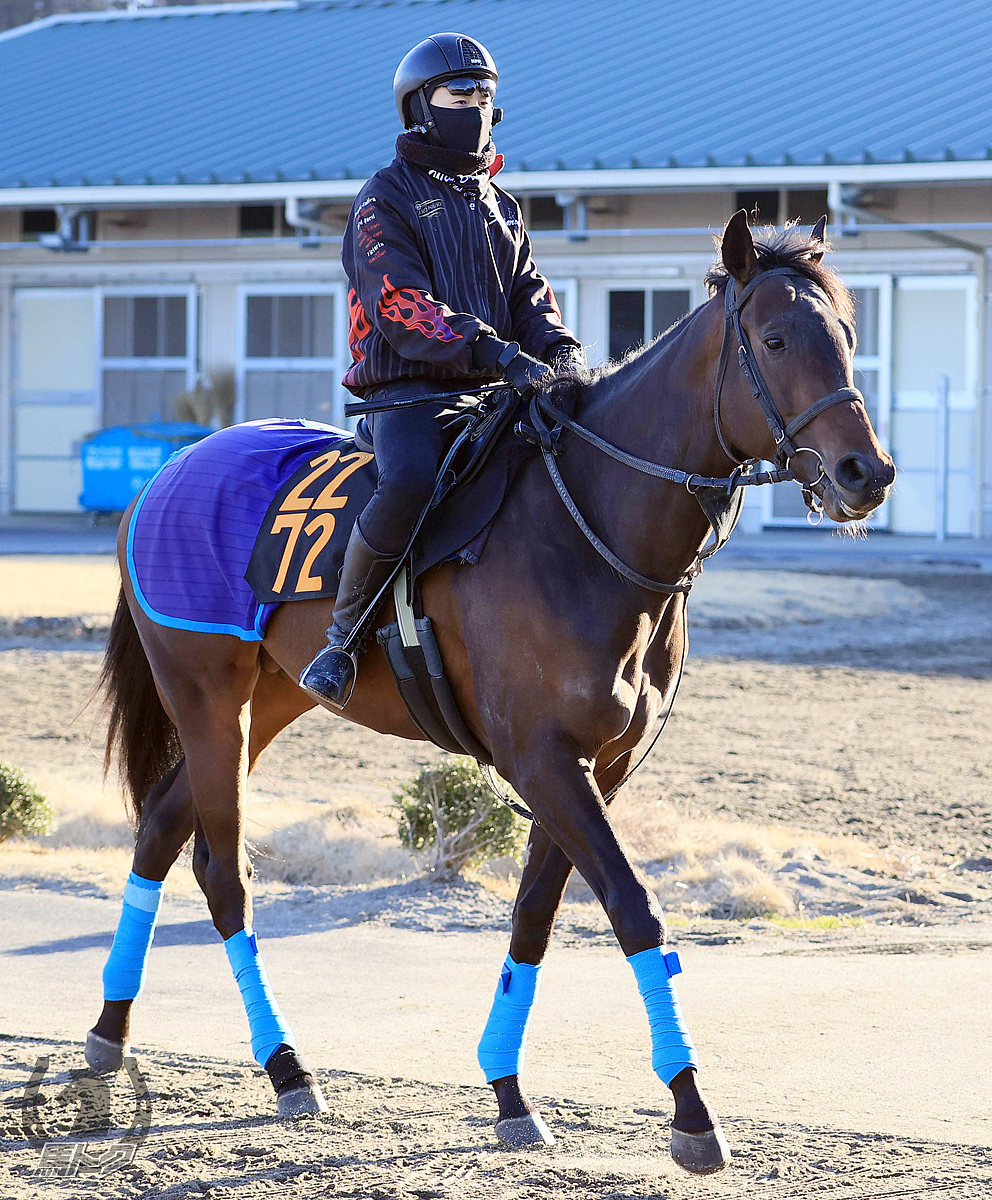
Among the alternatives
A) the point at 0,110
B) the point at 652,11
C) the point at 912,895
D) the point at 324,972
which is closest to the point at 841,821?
the point at 912,895

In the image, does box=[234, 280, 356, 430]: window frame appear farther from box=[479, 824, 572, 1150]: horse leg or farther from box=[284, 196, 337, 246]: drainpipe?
box=[479, 824, 572, 1150]: horse leg

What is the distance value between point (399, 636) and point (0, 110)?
87.1 feet

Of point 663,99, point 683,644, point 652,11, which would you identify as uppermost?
point 652,11

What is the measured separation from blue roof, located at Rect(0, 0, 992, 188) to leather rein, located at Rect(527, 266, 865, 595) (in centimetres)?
1682

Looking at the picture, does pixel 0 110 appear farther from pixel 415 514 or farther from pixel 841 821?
pixel 415 514

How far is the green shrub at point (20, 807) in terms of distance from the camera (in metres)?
7.54

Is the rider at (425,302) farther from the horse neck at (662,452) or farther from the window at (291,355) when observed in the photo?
the window at (291,355)

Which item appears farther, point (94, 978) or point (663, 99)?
point (663, 99)

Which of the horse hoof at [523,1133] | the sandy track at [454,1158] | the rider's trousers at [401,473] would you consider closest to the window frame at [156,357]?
the rider's trousers at [401,473]

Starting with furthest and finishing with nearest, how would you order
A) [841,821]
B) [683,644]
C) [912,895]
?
[841,821] < [912,895] < [683,644]

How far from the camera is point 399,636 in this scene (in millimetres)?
4137

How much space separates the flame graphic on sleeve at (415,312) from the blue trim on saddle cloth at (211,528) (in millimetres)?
942
